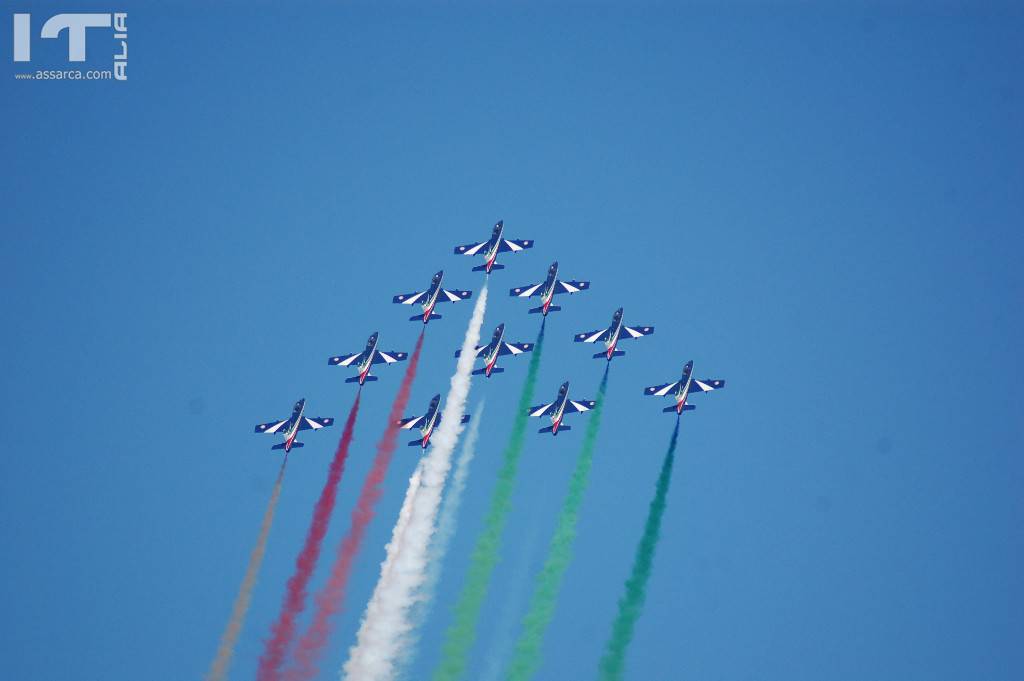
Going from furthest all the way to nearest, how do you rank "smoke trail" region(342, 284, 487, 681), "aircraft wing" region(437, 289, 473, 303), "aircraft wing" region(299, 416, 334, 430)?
1. "aircraft wing" region(437, 289, 473, 303)
2. "aircraft wing" region(299, 416, 334, 430)
3. "smoke trail" region(342, 284, 487, 681)

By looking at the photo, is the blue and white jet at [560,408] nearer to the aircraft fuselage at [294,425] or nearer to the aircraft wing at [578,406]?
the aircraft wing at [578,406]

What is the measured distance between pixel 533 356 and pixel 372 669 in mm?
15562

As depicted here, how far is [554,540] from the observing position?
2657 inches

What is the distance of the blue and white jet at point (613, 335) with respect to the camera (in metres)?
71.0

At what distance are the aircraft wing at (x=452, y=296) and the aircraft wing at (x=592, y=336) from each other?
16.8ft

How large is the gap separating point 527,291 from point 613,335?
436cm

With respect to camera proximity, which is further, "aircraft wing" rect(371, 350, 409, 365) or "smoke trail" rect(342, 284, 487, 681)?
"aircraft wing" rect(371, 350, 409, 365)

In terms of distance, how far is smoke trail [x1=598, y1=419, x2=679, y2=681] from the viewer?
212 ft

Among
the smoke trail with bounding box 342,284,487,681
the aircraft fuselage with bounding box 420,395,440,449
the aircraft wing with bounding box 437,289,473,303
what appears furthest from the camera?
the aircraft wing with bounding box 437,289,473,303

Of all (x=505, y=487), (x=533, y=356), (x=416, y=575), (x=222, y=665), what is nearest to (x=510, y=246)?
(x=533, y=356)

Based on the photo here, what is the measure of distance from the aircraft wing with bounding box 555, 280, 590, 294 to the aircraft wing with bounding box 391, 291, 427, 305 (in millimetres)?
5861

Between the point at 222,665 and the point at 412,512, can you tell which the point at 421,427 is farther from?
the point at 222,665

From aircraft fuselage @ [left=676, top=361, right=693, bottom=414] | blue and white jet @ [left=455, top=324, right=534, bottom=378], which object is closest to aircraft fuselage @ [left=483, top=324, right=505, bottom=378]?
blue and white jet @ [left=455, top=324, right=534, bottom=378]

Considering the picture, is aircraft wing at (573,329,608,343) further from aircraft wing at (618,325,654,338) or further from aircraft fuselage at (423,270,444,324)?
aircraft fuselage at (423,270,444,324)
